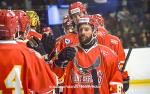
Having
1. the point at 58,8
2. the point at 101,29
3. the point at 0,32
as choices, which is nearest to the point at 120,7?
the point at 58,8

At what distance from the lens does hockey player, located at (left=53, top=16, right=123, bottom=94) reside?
15.7 feet

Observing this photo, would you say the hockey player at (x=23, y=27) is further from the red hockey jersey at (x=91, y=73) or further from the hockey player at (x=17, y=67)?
the hockey player at (x=17, y=67)

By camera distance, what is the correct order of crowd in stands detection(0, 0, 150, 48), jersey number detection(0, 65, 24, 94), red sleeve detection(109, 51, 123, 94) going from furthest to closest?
crowd in stands detection(0, 0, 150, 48), red sleeve detection(109, 51, 123, 94), jersey number detection(0, 65, 24, 94)

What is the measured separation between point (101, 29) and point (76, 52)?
1528mm

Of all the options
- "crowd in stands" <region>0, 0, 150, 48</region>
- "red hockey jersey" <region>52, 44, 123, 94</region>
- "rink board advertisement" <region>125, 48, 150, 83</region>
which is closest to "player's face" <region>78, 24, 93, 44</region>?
"red hockey jersey" <region>52, 44, 123, 94</region>

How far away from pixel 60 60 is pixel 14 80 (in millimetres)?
1122

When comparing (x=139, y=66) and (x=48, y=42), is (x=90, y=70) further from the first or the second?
(x=139, y=66)

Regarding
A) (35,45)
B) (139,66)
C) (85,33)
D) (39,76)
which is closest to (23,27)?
(35,45)

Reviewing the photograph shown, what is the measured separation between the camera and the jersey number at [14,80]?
144 inches

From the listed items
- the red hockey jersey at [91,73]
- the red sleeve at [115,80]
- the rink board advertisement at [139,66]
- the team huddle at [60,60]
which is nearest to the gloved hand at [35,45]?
the team huddle at [60,60]

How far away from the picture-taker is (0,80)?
12.0 feet

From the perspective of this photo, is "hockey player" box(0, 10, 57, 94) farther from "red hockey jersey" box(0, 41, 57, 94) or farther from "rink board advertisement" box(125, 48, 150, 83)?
"rink board advertisement" box(125, 48, 150, 83)

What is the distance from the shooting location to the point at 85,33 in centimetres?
488

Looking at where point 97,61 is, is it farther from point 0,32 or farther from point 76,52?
point 0,32
